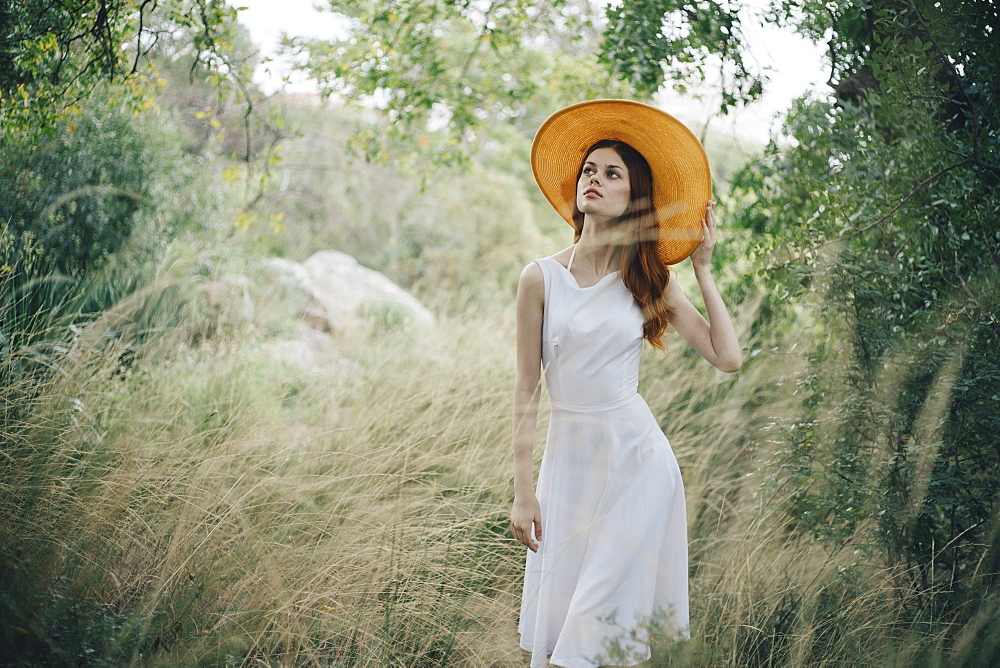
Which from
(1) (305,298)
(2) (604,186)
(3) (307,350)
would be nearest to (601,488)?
(2) (604,186)

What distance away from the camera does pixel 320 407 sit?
4.06m

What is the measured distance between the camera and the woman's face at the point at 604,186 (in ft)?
7.22

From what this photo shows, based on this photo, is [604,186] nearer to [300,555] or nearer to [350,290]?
[300,555]

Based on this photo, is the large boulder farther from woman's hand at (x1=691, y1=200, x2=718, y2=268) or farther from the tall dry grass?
woman's hand at (x1=691, y1=200, x2=718, y2=268)

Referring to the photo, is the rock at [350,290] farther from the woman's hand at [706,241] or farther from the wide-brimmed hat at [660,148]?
the woman's hand at [706,241]

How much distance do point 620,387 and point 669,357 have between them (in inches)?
111

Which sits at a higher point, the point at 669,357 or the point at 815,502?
the point at 669,357

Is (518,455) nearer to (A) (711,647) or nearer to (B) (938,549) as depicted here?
(A) (711,647)

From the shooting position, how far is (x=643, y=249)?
87.7 inches

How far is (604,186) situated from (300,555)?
1.80 metres

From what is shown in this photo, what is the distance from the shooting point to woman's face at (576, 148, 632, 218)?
2201 mm

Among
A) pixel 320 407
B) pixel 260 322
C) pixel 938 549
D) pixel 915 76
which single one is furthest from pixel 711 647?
pixel 260 322

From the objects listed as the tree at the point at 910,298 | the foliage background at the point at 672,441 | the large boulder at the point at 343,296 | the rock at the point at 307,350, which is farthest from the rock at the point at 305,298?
the tree at the point at 910,298

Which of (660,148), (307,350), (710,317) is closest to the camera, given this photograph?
(710,317)
